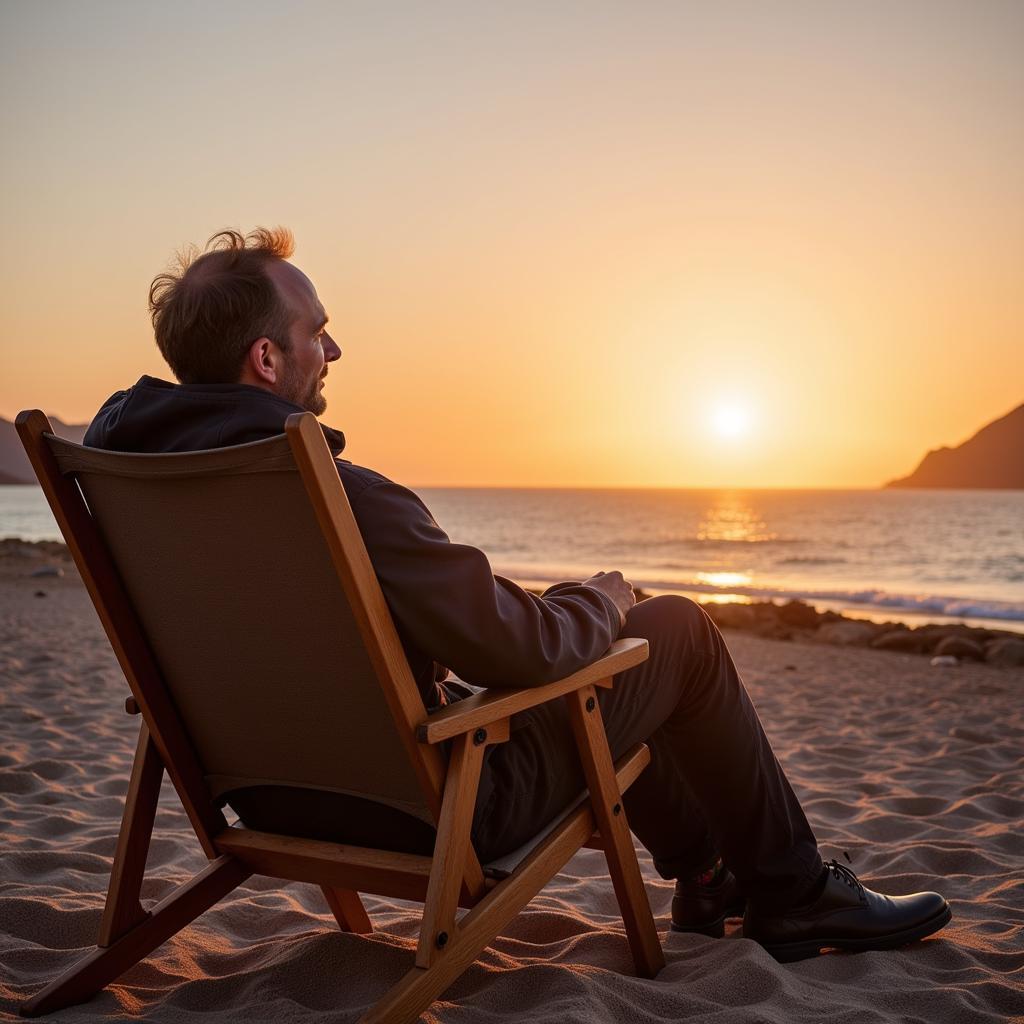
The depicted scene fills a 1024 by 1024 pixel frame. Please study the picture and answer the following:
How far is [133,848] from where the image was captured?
7.06ft

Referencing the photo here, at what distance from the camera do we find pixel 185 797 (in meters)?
2.16

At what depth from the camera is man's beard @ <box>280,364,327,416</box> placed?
204 cm

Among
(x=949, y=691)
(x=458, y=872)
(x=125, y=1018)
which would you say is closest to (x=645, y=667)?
(x=458, y=872)

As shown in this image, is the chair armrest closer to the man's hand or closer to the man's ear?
the man's hand

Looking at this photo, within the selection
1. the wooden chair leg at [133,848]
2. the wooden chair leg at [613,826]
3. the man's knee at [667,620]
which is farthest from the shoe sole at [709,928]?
the wooden chair leg at [133,848]

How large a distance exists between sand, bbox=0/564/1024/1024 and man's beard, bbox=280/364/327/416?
1247 mm

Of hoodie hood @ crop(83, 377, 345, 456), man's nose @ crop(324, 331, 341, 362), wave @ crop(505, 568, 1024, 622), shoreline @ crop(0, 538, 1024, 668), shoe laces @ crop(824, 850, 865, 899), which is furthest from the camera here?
wave @ crop(505, 568, 1024, 622)

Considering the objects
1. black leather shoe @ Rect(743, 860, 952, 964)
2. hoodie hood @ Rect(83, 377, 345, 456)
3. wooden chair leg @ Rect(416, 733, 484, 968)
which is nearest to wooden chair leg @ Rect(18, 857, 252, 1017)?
wooden chair leg @ Rect(416, 733, 484, 968)

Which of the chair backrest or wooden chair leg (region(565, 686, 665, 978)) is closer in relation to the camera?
the chair backrest

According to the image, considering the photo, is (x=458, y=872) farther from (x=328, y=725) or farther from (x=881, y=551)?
(x=881, y=551)

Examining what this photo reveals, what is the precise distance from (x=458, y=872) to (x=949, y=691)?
20.8 ft

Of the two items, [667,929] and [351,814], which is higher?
[351,814]

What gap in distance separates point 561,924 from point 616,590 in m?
1.02

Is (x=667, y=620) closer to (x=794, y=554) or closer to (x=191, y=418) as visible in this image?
(x=191, y=418)
